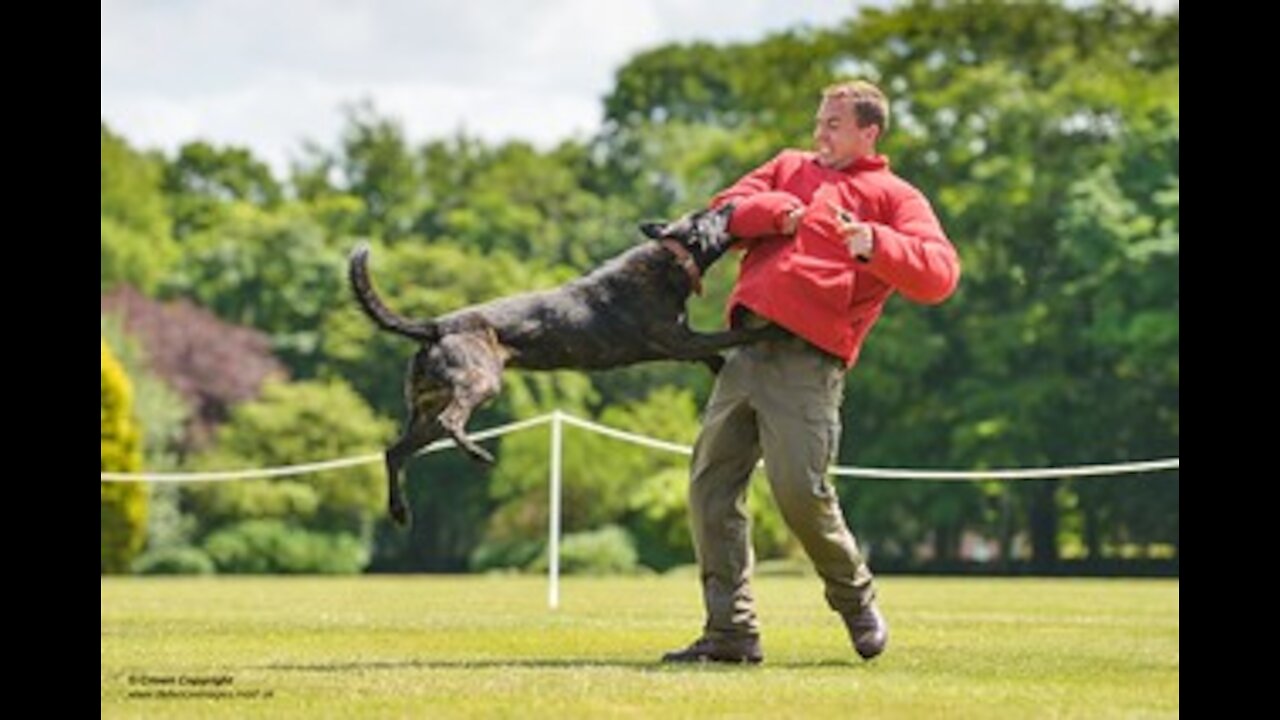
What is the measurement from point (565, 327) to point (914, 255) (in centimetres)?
137

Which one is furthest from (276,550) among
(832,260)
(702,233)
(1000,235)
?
(832,260)

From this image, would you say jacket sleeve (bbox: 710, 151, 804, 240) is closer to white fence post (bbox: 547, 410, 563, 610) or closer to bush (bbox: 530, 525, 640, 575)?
white fence post (bbox: 547, 410, 563, 610)

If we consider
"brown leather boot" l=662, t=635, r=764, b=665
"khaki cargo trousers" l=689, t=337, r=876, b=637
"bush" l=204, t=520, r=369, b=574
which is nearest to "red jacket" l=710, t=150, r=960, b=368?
"khaki cargo trousers" l=689, t=337, r=876, b=637

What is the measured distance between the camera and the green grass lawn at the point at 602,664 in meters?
6.86

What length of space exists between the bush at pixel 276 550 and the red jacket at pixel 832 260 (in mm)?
31506

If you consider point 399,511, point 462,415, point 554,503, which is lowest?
point 554,503

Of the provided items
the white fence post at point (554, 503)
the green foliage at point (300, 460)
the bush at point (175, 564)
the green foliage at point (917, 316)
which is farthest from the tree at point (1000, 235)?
the white fence post at point (554, 503)

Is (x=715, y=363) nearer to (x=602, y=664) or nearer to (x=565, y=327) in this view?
(x=565, y=327)

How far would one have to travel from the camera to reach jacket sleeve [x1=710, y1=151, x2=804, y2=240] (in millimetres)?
8469

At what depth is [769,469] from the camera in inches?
336

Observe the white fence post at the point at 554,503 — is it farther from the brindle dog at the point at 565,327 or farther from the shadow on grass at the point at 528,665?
the shadow on grass at the point at 528,665
